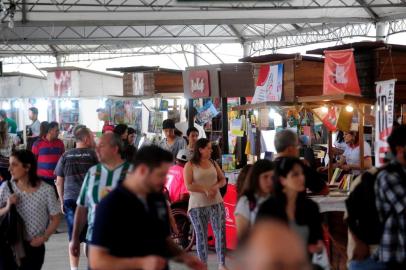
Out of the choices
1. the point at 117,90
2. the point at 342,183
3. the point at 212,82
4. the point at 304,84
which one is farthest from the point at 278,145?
the point at 117,90

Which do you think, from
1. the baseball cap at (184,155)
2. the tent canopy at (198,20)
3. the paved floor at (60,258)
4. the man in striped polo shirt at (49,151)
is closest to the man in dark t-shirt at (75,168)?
the paved floor at (60,258)

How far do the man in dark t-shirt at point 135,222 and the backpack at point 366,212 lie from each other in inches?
60.6

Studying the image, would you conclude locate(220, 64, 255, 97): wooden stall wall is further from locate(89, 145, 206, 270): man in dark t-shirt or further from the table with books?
locate(89, 145, 206, 270): man in dark t-shirt

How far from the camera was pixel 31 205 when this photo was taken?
541 cm

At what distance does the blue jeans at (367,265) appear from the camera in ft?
15.5

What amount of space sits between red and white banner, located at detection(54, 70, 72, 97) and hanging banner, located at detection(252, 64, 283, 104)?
8976mm

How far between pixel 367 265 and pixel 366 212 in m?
0.34

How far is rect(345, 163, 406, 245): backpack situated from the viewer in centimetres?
476

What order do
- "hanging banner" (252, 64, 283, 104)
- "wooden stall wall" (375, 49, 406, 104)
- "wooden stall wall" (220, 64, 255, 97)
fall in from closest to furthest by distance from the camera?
"wooden stall wall" (375, 49, 406, 104) < "hanging banner" (252, 64, 283, 104) < "wooden stall wall" (220, 64, 255, 97)

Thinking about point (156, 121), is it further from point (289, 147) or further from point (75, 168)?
point (289, 147)

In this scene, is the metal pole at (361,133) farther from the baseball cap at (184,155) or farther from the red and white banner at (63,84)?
the red and white banner at (63,84)

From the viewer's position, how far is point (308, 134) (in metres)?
14.1

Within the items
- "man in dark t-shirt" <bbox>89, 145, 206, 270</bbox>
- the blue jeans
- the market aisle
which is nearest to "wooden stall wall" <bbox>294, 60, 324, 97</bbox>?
the market aisle

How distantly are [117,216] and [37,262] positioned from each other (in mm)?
2082
